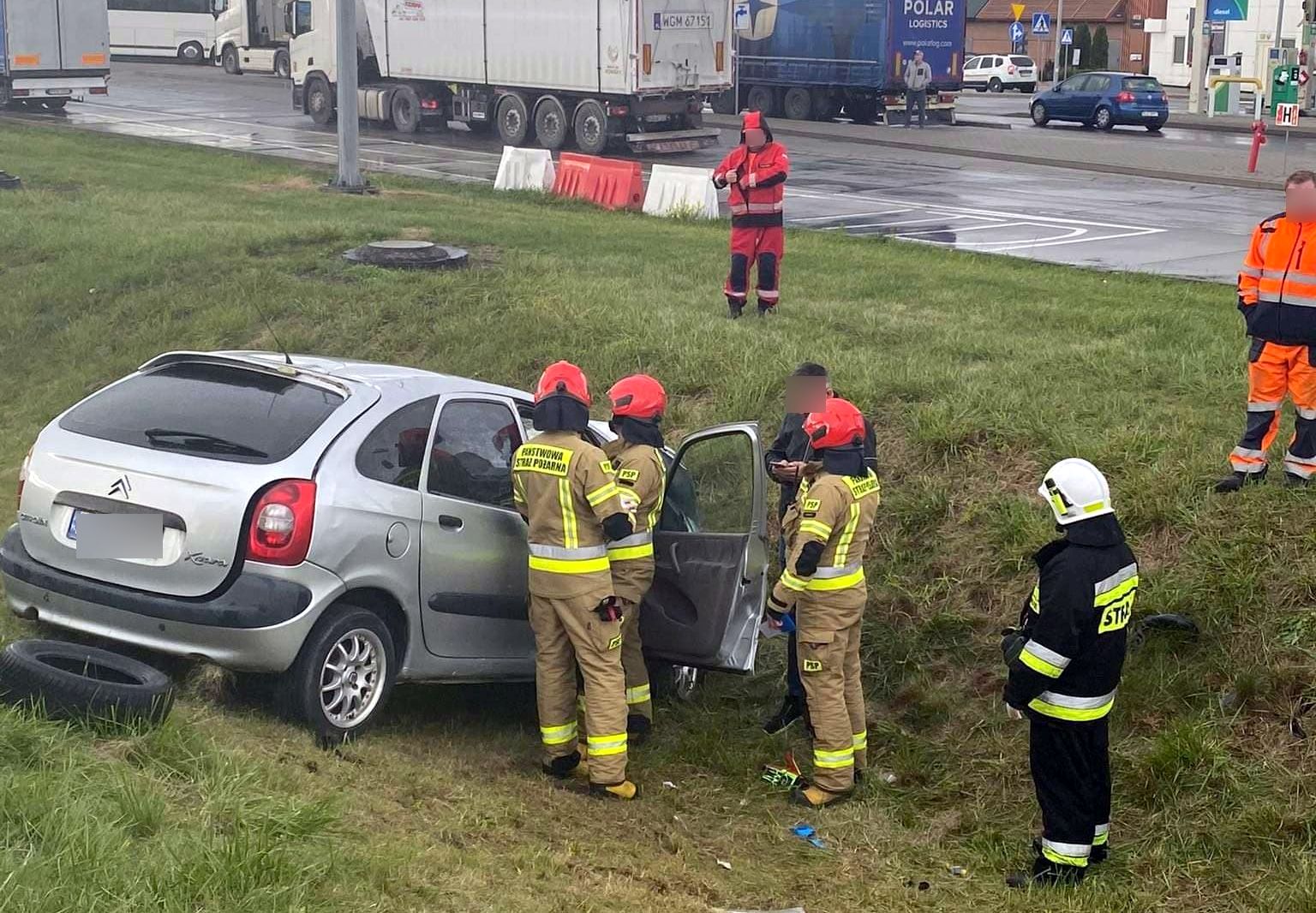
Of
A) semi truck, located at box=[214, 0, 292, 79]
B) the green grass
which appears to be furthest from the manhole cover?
semi truck, located at box=[214, 0, 292, 79]

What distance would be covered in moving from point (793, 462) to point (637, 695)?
4.29 ft

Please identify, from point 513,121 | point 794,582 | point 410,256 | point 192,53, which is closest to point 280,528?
point 794,582

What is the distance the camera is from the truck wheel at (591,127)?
27406 mm

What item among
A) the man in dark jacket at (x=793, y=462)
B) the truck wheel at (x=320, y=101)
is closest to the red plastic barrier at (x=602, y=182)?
the truck wheel at (x=320, y=101)

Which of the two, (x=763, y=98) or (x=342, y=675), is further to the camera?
(x=763, y=98)

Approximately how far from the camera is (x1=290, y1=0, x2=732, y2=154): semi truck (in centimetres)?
2725

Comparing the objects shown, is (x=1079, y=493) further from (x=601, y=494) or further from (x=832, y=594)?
(x=601, y=494)

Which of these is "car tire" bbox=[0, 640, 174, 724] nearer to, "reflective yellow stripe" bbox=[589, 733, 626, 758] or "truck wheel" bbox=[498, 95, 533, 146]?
"reflective yellow stripe" bbox=[589, 733, 626, 758]

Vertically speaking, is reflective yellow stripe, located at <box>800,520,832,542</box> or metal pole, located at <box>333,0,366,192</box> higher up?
metal pole, located at <box>333,0,366,192</box>

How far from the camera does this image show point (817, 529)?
5.75 m

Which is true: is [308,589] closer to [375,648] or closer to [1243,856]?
[375,648]

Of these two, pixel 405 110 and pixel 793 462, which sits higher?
pixel 405 110

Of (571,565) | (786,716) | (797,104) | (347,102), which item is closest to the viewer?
(571,565)

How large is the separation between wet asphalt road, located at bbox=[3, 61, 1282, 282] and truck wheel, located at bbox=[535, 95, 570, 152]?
1.15 meters
